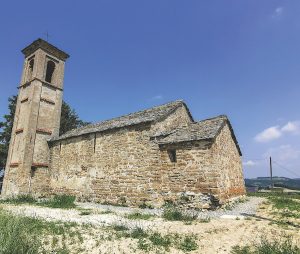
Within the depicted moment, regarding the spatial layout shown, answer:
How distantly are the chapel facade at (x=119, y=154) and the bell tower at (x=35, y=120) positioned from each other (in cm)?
7

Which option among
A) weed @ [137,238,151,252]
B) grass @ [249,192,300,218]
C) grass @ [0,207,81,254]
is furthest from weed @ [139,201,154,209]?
weed @ [137,238,151,252]

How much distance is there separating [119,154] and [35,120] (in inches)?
319

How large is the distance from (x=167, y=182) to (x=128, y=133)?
3.55 metres

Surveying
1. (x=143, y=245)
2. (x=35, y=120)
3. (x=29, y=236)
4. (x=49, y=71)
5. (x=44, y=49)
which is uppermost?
(x=44, y=49)

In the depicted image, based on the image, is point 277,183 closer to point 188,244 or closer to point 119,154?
point 119,154

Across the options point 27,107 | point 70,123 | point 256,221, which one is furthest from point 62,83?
point 256,221

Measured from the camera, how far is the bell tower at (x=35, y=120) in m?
17.0

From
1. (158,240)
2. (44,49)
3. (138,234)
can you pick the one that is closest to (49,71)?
(44,49)

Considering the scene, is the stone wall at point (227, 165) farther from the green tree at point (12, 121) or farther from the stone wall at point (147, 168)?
the green tree at point (12, 121)

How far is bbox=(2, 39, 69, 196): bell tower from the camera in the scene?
17.0m

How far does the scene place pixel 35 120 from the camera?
17.9 meters

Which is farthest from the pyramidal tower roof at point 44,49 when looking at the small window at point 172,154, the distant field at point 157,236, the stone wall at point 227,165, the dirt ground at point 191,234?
the dirt ground at point 191,234

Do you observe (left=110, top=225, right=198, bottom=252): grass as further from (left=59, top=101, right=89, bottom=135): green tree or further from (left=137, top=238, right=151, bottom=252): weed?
(left=59, top=101, right=89, bottom=135): green tree

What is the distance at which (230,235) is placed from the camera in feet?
21.1
